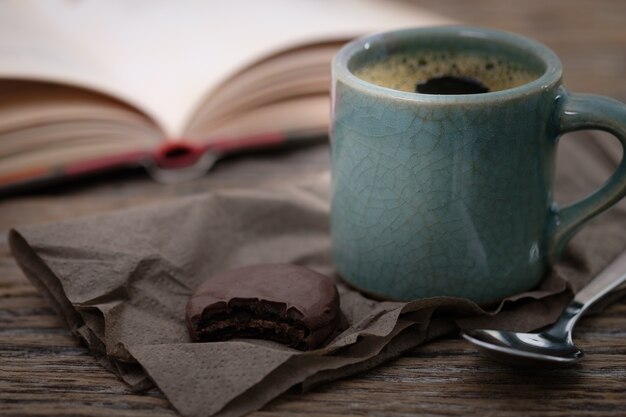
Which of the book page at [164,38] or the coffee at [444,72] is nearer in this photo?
the coffee at [444,72]

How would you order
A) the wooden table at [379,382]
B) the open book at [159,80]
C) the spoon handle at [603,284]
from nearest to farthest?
the wooden table at [379,382]
the spoon handle at [603,284]
the open book at [159,80]

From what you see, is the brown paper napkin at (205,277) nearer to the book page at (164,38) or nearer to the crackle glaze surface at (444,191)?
Result: the crackle glaze surface at (444,191)

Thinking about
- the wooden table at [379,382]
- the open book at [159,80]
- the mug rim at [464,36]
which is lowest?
the wooden table at [379,382]

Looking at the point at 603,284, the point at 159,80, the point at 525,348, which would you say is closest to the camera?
the point at 525,348

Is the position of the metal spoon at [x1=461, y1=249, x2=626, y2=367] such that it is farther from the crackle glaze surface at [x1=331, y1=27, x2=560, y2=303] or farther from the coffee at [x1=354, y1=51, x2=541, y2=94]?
the coffee at [x1=354, y1=51, x2=541, y2=94]

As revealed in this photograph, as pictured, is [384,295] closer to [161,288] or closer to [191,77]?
[161,288]

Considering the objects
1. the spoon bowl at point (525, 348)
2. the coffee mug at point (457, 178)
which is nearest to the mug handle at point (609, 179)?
the coffee mug at point (457, 178)

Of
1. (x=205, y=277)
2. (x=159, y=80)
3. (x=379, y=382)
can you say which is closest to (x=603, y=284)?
(x=379, y=382)

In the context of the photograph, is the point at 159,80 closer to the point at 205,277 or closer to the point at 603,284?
the point at 205,277
